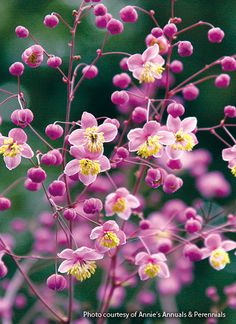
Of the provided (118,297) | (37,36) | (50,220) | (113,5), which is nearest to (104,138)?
(50,220)

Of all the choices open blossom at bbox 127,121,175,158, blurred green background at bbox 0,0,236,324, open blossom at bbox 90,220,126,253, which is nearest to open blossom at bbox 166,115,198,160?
open blossom at bbox 127,121,175,158

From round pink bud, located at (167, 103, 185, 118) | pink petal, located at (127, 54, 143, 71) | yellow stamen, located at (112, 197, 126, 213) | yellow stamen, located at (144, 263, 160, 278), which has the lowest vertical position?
yellow stamen, located at (144, 263, 160, 278)

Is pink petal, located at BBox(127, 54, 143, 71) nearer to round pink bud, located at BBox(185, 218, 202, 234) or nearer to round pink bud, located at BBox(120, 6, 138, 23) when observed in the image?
round pink bud, located at BBox(120, 6, 138, 23)

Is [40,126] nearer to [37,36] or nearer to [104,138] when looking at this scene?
[37,36]

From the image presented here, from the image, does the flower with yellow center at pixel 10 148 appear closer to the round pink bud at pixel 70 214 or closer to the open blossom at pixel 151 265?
the round pink bud at pixel 70 214

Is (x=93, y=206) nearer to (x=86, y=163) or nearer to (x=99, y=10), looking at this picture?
(x=86, y=163)

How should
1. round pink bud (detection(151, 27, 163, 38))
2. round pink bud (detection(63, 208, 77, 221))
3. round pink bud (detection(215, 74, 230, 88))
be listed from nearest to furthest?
round pink bud (detection(63, 208, 77, 221)), round pink bud (detection(151, 27, 163, 38)), round pink bud (detection(215, 74, 230, 88))
